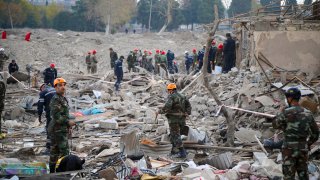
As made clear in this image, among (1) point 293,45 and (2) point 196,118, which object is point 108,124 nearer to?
(2) point 196,118

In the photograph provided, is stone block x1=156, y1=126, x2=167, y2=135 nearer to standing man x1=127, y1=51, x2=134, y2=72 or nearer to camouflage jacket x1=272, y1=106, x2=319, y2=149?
camouflage jacket x1=272, y1=106, x2=319, y2=149

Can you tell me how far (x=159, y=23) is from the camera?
62.0 meters

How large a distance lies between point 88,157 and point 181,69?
23085mm

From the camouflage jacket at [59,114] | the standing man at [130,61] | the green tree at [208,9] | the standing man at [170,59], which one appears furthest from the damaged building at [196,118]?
the green tree at [208,9]

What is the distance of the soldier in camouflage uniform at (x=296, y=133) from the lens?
6430 mm

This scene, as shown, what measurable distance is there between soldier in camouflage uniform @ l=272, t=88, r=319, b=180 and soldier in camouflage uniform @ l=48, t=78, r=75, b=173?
3401 mm

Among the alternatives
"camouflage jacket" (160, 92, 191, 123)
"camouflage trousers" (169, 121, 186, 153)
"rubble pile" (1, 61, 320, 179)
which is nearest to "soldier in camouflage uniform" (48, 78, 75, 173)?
"rubble pile" (1, 61, 320, 179)

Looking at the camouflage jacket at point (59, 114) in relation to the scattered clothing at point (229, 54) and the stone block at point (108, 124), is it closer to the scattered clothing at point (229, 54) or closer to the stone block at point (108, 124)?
the stone block at point (108, 124)

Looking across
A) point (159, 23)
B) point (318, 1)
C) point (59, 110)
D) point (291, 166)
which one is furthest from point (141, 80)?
point (159, 23)

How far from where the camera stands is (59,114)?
7.77 metres

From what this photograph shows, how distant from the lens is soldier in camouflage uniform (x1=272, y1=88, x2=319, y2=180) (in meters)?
6.43

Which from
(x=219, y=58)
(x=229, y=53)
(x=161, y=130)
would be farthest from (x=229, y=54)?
(x=161, y=130)

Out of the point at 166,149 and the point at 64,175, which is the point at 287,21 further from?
the point at 64,175

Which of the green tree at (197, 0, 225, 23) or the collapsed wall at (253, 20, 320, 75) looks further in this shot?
the green tree at (197, 0, 225, 23)
